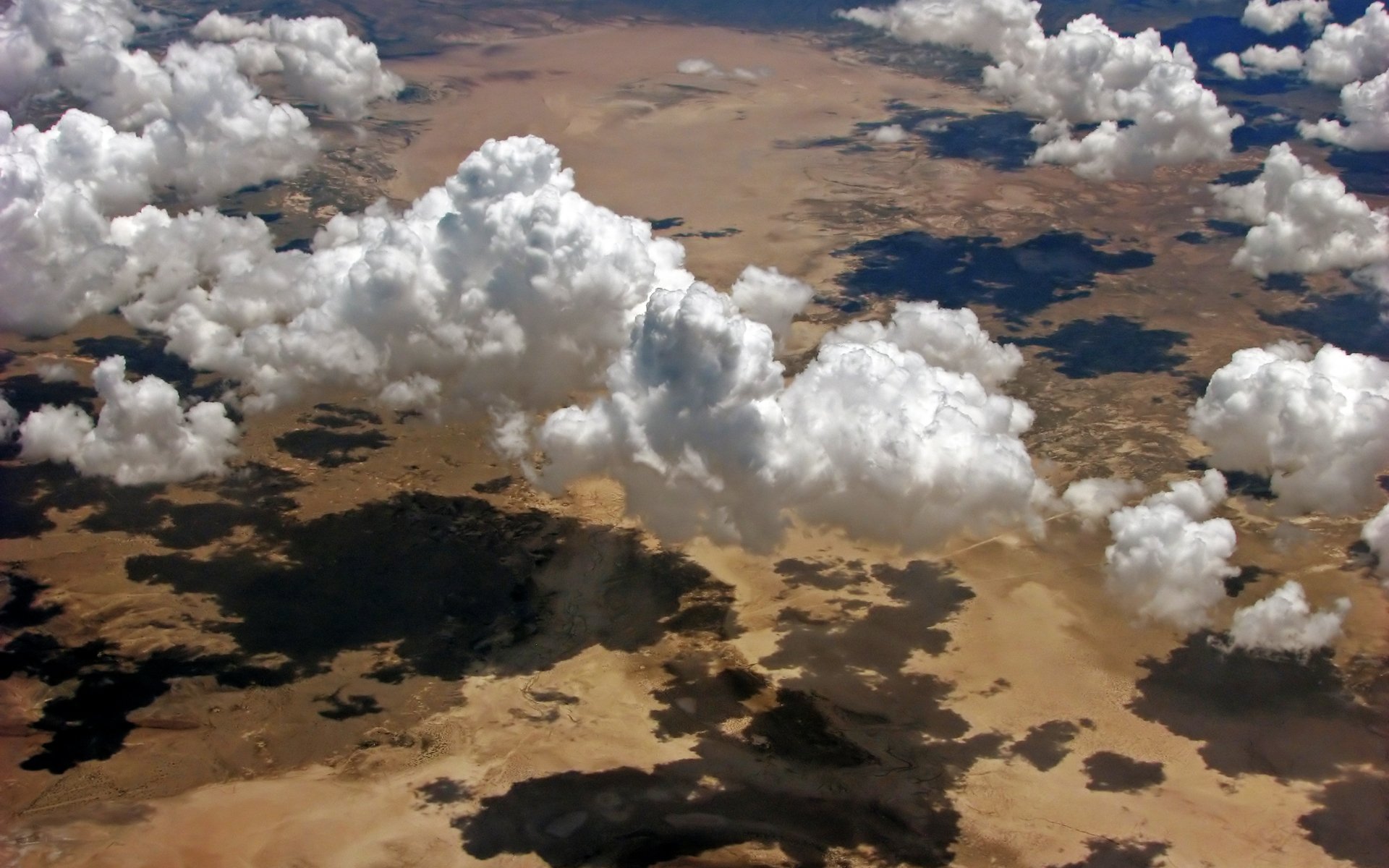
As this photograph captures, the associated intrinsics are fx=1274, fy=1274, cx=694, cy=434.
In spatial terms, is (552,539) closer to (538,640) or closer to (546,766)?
(538,640)

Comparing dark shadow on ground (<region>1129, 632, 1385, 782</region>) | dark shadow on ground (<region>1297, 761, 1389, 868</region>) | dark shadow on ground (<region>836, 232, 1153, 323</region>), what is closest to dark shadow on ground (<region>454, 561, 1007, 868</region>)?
dark shadow on ground (<region>1129, 632, 1385, 782</region>)

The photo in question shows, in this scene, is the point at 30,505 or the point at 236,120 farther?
the point at 236,120

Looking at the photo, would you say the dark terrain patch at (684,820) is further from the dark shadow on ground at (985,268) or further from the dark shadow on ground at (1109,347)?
the dark shadow on ground at (985,268)

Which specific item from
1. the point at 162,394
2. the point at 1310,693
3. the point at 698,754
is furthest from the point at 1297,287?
the point at 162,394

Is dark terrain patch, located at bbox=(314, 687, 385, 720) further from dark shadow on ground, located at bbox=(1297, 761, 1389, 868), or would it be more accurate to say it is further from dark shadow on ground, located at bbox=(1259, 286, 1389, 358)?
dark shadow on ground, located at bbox=(1259, 286, 1389, 358)

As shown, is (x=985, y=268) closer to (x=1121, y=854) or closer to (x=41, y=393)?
(x=41, y=393)

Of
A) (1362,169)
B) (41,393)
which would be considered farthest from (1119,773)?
(1362,169)
